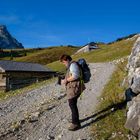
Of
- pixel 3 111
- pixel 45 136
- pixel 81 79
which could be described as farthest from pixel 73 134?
pixel 3 111

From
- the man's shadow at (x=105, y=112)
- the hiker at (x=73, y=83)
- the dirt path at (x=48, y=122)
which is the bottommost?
the dirt path at (x=48, y=122)

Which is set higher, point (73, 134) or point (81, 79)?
point (81, 79)

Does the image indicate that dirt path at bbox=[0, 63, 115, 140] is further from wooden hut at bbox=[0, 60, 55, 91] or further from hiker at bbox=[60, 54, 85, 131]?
wooden hut at bbox=[0, 60, 55, 91]

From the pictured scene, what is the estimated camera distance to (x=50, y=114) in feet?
59.5

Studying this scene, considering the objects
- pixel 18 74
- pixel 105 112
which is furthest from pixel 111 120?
pixel 18 74

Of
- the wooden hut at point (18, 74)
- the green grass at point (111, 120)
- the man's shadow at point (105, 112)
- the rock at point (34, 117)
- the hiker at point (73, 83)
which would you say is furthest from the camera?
the wooden hut at point (18, 74)

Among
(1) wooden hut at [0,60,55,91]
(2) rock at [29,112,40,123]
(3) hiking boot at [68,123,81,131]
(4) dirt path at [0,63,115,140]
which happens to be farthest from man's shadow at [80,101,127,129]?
(1) wooden hut at [0,60,55,91]

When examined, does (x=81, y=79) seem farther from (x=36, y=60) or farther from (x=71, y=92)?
(x=36, y=60)

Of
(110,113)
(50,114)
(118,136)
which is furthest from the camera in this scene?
(50,114)

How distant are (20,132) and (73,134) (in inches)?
98.9

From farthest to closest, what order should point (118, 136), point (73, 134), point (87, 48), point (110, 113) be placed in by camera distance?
point (87, 48)
point (110, 113)
point (73, 134)
point (118, 136)

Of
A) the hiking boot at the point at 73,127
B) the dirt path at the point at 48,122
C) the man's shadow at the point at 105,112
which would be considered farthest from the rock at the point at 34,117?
the hiking boot at the point at 73,127

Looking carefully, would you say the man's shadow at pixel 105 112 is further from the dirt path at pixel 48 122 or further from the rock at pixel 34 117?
the rock at pixel 34 117

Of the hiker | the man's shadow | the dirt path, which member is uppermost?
the hiker
